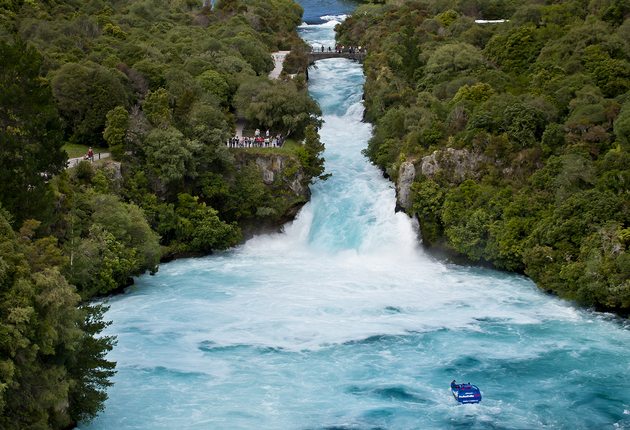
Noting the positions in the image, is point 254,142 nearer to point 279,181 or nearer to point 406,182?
point 279,181

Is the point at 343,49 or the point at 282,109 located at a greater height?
the point at 343,49

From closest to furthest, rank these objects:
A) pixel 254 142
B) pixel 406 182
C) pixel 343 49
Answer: pixel 406 182 → pixel 254 142 → pixel 343 49

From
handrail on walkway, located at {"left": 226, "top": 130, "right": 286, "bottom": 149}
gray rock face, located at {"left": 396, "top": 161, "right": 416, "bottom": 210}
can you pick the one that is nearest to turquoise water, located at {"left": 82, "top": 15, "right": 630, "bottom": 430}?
gray rock face, located at {"left": 396, "top": 161, "right": 416, "bottom": 210}

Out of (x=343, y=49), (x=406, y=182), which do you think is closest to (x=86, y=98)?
(x=406, y=182)

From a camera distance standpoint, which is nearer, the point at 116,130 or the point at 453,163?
the point at 116,130

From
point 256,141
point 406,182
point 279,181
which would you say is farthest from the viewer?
point 256,141

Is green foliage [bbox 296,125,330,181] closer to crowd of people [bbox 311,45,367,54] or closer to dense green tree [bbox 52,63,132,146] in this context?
dense green tree [bbox 52,63,132,146]

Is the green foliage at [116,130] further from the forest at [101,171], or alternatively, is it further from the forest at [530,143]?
the forest at [530,143]

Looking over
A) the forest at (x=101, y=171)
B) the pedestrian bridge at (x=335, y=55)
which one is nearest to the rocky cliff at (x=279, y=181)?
the forest at (x=101, y=171)
